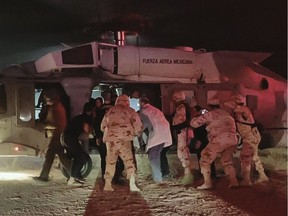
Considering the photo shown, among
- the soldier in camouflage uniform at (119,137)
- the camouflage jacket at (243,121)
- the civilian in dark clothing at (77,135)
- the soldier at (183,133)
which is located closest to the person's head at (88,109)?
the civilian in dark clothing at (77,135)

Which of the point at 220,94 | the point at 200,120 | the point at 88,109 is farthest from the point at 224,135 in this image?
the point at 220,94

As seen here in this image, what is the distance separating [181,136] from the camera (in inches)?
332

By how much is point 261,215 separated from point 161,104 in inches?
202

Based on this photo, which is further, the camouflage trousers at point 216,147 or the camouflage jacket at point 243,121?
the camouflage jacket at point 243,121

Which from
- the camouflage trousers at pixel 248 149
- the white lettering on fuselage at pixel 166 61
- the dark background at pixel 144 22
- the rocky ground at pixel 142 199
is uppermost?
the dark background at pixel 144 22

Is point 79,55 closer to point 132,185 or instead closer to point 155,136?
point 155,136

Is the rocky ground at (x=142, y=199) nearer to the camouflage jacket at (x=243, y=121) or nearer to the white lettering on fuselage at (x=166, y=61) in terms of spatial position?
the camouflage jacket at (x=243, y=121)

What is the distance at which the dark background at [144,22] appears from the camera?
11898 mm

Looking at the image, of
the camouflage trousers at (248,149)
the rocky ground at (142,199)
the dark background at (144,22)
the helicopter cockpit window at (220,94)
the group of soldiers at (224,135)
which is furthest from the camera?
the dark background at (144,22)

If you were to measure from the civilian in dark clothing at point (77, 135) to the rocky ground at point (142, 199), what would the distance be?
0.33 meters

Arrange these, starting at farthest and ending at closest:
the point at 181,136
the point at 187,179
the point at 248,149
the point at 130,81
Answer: the point at 130,81 < the point at 181,136 < the point at 187,179 < the point at 248,149

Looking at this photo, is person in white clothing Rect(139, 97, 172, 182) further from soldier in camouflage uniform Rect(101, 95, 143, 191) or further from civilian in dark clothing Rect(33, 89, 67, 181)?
civilian in dark clothing Rect(33, 89, 67, 181)

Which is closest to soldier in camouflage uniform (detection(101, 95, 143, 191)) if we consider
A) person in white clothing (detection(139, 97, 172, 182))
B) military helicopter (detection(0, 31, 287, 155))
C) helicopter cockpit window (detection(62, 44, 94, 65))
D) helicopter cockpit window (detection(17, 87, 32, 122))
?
person in white clothing (detection(139, 97, 172, 182))

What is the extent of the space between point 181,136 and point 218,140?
0.97 m
